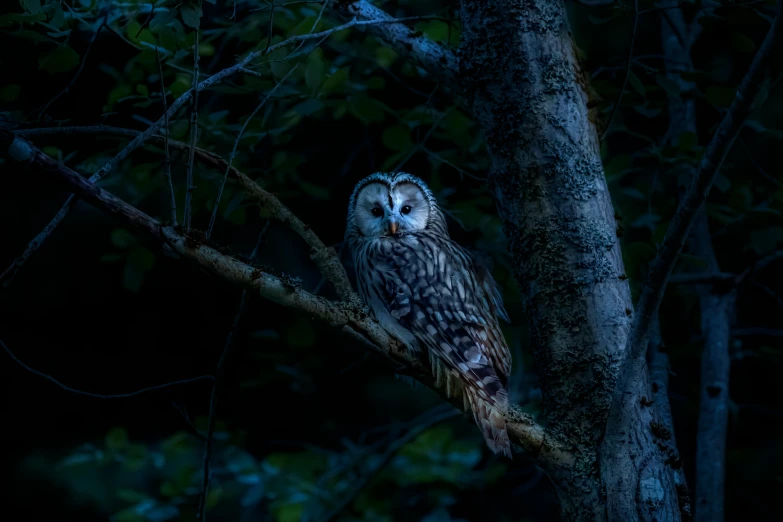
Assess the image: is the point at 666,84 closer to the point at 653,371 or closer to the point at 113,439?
the point at 653,371

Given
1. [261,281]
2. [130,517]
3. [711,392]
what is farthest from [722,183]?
[130,517]

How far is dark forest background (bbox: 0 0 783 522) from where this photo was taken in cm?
247

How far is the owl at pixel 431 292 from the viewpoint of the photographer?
211 centimetres

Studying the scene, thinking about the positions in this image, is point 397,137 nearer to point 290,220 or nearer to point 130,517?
point 290,220

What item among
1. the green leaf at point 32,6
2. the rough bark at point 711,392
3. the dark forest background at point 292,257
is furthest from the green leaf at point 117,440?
the rough bark at point 711,392

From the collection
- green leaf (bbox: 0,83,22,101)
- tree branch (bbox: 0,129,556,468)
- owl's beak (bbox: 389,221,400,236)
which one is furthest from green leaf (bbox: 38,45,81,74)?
owl's beak (bbox: 389,221,400,236)

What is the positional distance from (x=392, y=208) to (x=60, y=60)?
120cm

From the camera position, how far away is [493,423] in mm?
1835

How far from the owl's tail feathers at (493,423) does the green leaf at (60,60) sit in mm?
1548

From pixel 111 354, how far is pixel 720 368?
3242 millimetres

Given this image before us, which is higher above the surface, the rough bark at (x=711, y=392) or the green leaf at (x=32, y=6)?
the green leaf at (x=32, y=6)

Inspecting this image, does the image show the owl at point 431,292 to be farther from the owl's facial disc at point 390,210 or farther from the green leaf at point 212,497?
the green leaf at point 212,497

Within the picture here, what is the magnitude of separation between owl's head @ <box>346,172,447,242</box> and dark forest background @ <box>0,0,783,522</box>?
0.34ft

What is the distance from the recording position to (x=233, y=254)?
1.71 metres
